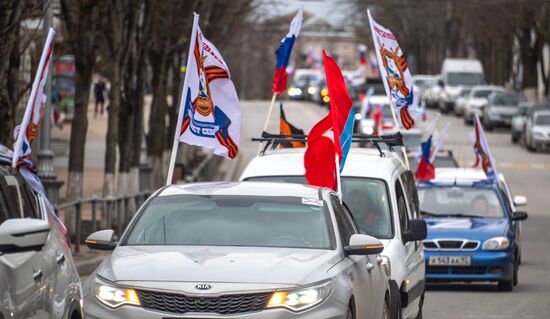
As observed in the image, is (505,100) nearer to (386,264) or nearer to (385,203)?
(385,203)

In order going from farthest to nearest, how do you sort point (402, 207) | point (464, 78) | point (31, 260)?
1. point (464, 78)
2. point (402, 207)
3. point (31, 260)

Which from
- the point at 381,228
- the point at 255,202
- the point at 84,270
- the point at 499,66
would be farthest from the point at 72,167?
the point at 499,66

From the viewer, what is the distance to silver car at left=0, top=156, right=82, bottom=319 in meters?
6.35

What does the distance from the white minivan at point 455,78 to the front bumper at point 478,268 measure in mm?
58126

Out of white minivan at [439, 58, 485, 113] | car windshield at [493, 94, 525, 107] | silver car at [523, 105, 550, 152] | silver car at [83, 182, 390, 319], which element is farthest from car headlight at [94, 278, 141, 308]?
white minivan at [439, 58, 485, 113]

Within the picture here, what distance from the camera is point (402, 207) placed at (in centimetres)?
1309

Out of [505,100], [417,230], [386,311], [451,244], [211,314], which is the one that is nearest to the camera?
[211,314]

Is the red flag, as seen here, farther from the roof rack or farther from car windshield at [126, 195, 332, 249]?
car windshield at [126, 195, 332, 249]

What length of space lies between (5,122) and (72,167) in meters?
5.97

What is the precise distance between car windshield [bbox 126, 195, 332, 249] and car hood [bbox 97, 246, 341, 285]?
22 cm

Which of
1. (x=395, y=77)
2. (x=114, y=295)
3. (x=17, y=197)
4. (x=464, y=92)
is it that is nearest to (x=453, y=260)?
(x=395, y=77)

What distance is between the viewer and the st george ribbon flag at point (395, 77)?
18266mm

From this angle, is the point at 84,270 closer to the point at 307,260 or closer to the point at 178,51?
the point at 307,260

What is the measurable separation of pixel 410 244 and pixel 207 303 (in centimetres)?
512
